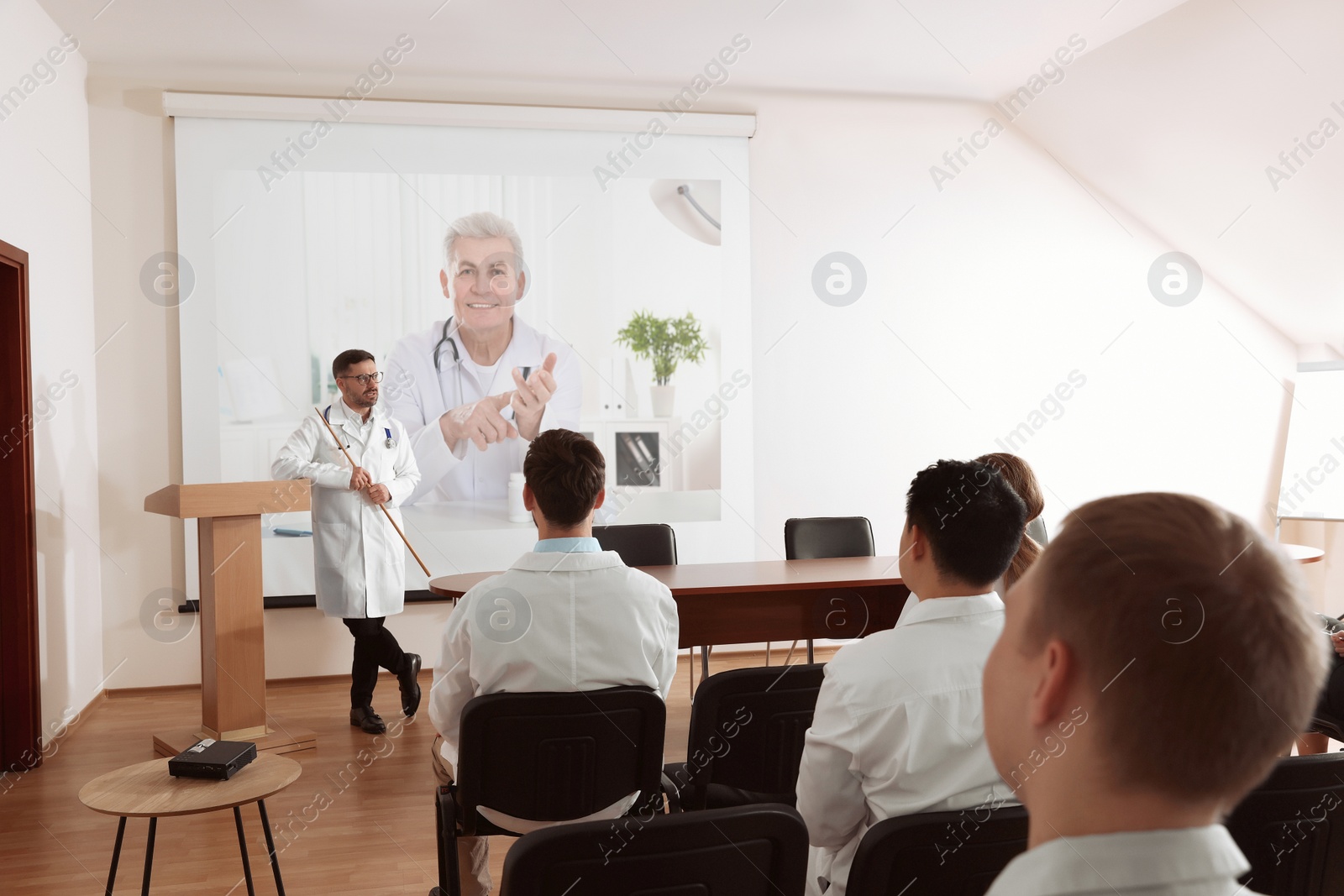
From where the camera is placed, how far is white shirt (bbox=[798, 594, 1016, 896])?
56.5 inches

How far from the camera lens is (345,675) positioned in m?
5.22

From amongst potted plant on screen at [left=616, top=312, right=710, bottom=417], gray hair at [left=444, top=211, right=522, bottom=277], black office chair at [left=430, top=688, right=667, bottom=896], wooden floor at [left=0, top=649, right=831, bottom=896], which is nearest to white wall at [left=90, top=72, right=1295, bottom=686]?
potted plant on screen at [left=616, top=312, right=710, bottom=417]

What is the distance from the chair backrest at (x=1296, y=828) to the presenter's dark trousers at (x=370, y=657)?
366 cm

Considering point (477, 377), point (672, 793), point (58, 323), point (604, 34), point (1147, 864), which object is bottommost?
point (672, 793)

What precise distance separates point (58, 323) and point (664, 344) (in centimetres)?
307

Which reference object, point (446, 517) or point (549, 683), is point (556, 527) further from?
point (446, 517)

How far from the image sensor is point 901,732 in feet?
4.73

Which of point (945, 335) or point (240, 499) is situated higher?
point (945, 335)

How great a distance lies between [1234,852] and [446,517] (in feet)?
16.4

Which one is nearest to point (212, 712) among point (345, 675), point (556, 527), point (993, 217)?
point (345, 675)

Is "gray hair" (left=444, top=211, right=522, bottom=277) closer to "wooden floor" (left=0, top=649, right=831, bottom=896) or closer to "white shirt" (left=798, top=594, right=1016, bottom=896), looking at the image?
"wooden floor" (left=0, top=649, right=831, bottom=896)

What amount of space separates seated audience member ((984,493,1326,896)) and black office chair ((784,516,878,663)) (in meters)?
3.89

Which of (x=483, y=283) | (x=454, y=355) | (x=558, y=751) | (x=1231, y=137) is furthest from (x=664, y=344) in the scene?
(x=558, y=751)

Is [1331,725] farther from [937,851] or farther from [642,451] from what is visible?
[642,451]
